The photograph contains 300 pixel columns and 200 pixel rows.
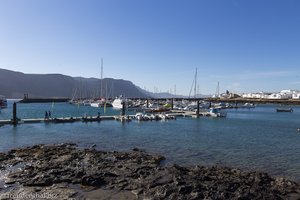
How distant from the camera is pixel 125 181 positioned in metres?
20.8

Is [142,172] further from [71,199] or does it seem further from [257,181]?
[257,181]

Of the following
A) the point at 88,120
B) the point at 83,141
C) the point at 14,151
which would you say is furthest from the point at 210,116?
the point at 14,151

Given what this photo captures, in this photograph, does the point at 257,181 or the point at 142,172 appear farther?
the point at 142,172

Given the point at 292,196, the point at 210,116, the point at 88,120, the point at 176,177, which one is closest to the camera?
the point at 292,196

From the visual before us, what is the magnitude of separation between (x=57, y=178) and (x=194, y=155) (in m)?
14.6

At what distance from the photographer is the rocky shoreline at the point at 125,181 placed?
59.9 feet

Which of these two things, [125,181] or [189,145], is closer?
[125,181]

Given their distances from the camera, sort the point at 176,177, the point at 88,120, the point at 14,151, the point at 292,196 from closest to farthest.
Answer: the point at 292,196, the point at 176,177, the point at 14,151, the point at 88,120

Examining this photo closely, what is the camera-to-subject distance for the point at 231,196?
1767 cm

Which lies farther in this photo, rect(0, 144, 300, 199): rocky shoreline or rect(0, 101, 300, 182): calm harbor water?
rect(0, 101, 300, 182): calm harbor water

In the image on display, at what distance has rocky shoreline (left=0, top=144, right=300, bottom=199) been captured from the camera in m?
18.3

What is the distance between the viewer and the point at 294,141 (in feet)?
140

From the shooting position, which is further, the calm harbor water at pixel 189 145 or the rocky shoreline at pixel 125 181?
the calm harbor water at pixel 189 145

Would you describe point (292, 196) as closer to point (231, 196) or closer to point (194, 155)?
point (231, 196)
